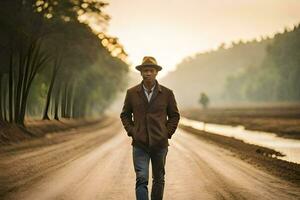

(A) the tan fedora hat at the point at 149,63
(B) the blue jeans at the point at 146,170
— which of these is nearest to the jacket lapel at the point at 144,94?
(A) the tan fedora hat at the point at 149,63

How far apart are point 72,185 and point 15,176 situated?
2.24m

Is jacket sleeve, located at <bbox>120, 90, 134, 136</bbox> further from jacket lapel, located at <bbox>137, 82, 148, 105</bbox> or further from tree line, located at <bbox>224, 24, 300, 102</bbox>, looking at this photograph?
tree line, located at <bbox>224, 24, 300, 102</bbox>

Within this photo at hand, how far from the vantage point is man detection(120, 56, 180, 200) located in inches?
273

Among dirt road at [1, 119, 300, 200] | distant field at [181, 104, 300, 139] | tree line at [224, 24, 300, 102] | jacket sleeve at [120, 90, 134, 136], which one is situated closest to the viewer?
jacket sleeve at [120, 90, 134, 136]

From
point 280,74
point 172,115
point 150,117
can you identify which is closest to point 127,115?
point 150,117

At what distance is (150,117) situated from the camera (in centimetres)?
694

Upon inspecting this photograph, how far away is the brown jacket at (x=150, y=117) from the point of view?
692 cm

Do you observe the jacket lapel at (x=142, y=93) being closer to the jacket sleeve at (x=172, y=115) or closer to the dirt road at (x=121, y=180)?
the jacket sleeve at (x=172, y=115)

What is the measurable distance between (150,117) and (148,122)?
77 mm

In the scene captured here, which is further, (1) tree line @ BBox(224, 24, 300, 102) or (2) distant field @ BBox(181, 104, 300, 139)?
(1) tree line @ BBox(224, 24, 300, 102)

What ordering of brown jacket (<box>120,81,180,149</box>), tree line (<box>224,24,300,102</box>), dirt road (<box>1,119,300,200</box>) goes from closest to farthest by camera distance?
brown jacket (<box>120,81,180,149</box>)
dirt road (<box>1,119,300,200</box>)
tree line (<box>224,24,300,102</box>)

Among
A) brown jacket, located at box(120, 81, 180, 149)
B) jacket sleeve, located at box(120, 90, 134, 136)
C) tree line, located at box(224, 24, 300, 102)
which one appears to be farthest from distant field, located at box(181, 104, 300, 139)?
tree line, located at box(224, 24, 300, 102)

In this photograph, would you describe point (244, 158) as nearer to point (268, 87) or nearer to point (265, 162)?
point (265, 162)

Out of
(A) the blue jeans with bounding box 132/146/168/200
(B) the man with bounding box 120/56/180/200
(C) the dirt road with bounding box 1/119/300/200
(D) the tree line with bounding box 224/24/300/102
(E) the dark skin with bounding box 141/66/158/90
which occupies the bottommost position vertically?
(C) the dirt road with bounding box 1/119/300/200
